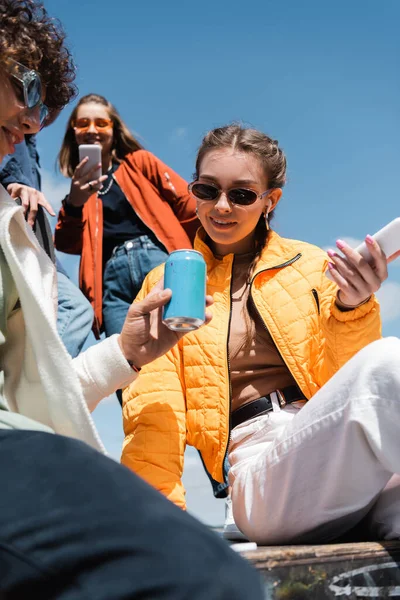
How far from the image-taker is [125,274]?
402 cm

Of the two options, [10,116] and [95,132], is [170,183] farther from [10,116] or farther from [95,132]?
[10,116]

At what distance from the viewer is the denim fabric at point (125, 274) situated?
3.97 metres

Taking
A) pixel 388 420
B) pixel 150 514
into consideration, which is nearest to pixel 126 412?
pixel 388 420

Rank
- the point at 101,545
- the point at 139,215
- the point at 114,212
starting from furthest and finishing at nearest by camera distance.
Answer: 1. the point at 114,212
2. the point at 139,215
3. the point at 101,545

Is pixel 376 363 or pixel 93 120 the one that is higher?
pixel 93 120

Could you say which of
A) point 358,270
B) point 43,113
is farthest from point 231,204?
point 43,113

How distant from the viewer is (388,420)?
5.95 ft

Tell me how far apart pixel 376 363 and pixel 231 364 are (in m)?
0.88

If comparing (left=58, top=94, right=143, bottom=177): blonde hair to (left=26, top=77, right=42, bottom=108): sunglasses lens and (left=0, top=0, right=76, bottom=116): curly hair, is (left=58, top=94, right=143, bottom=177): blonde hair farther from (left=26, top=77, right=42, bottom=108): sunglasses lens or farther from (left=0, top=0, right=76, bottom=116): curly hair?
(left=26, top=77, right=42, bottom=108): sunglasses lens

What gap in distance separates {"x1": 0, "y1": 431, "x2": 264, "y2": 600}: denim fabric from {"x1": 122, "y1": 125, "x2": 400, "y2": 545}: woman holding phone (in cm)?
94

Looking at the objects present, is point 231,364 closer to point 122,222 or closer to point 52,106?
point 52,106

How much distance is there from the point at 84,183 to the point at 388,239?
7.58 ft

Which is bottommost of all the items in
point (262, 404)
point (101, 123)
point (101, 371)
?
point (262, 404)

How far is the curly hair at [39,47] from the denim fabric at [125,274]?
1.91 metres
